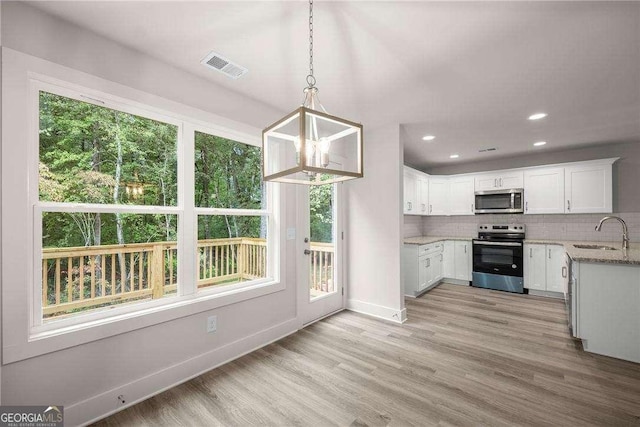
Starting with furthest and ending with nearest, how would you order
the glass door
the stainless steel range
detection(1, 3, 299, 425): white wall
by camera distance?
the stainless steel range → the glass door → detection(1, 3, 299, 425): white wall

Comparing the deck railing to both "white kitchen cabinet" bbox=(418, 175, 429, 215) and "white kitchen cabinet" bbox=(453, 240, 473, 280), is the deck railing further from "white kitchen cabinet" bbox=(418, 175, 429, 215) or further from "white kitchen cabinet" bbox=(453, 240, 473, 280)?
"white kitchen cabinet" bbox=(453, 240, 473, 280)

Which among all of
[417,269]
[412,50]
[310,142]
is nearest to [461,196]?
[417,269]

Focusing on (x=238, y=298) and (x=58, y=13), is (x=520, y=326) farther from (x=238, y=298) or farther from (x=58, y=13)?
(x=58, y=13)

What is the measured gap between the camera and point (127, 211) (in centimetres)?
204

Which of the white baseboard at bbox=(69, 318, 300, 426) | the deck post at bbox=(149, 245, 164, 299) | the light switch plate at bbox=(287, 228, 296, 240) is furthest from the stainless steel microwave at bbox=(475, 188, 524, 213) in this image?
the deck post at bbox=(149, 245, 164, 299)

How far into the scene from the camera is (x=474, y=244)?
5180 millimetres

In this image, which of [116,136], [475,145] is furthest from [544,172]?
[116,136]

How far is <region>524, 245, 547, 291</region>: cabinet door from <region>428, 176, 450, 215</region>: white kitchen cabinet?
1.61 m

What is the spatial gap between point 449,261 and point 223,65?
17.0 feet

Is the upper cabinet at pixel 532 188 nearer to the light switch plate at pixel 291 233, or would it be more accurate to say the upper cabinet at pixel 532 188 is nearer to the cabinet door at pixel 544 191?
the cabinet door at pixel 544 191

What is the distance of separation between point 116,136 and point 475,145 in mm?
4867

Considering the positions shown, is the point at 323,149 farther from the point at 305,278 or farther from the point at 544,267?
the point at 544,267

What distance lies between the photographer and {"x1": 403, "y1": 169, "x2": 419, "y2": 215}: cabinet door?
16.2 feet

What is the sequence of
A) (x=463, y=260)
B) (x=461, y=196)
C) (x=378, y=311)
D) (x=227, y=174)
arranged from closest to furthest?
(x=227, y=174) < (x=378, y=311) < (x=463, y=260) < (x=461, y=196)
